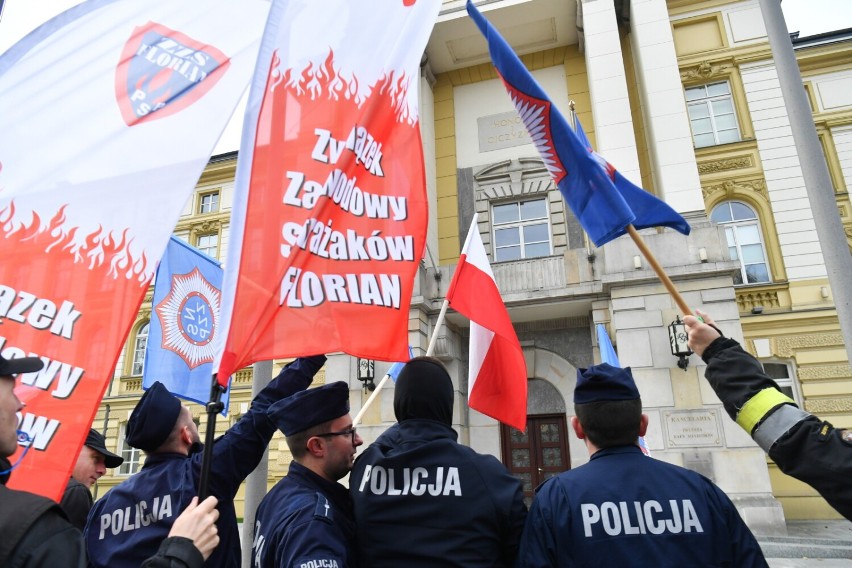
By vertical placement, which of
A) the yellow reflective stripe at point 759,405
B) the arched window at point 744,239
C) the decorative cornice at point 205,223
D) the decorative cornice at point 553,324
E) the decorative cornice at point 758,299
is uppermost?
the decorative cornice at point 205,223

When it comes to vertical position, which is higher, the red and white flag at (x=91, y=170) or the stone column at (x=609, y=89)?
the stone column at (x=609, y=89)


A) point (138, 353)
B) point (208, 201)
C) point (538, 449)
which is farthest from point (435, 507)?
point (208, 201)

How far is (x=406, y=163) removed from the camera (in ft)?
10.4

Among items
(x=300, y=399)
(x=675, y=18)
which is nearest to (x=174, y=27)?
(x=300, y=399)

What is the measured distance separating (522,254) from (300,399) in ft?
36.2

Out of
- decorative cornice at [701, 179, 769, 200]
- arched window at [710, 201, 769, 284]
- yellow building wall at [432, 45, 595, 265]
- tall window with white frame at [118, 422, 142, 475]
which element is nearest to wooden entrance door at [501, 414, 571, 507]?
yellow building wall at [432, 45, 595, 265]

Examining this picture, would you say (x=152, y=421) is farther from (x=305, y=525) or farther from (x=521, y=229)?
(x=521, y=229)

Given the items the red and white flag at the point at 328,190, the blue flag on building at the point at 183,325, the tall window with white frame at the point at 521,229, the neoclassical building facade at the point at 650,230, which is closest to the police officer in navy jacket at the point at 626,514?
the red and white flag at the point at 328,190

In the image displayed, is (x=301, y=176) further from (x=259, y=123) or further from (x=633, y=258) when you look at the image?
(x=633, y=258)

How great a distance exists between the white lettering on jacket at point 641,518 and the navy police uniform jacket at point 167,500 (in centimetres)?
142

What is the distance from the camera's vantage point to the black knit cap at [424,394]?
2338mm

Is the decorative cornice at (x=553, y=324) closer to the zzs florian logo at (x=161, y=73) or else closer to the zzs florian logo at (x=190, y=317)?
the zzs florian logo at (x=190, y=317)

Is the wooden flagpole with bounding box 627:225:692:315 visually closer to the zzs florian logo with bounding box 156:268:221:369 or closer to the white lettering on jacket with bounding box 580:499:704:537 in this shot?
the white lettering on jacket with bounding box 580:499:704:537

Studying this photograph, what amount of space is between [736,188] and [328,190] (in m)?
14.5
